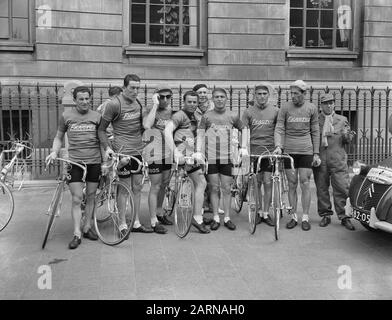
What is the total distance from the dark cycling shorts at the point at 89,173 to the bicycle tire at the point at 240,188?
95.8 inches

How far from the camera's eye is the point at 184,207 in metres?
6.77

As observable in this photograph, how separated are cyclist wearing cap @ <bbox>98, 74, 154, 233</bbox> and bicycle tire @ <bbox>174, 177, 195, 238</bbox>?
0.59 meters

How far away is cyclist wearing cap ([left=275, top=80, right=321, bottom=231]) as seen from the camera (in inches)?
282

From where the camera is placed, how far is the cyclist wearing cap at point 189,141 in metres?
6.99

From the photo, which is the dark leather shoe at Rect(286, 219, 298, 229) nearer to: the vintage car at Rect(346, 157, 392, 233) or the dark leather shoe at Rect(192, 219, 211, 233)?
the vintage car at Rect(346, 157, 392, 233)

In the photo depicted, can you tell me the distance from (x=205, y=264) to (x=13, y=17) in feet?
36.2

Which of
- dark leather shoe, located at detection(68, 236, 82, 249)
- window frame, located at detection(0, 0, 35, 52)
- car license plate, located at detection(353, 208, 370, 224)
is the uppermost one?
window frame, located at detection(0, 0, 35, 52)

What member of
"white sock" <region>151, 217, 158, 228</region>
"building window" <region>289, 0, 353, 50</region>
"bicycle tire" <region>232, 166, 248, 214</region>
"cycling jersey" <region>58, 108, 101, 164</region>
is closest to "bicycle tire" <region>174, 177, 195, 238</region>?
"white sock" <region>151, 217, 158, 228</region>

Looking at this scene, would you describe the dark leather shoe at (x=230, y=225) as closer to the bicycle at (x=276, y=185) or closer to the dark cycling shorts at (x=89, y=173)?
the bicycle at (x=276, y=185)

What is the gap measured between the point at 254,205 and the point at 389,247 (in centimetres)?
182

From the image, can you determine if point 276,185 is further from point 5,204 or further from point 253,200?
point 5,204

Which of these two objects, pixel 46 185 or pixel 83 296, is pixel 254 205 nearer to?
pixel 83 296

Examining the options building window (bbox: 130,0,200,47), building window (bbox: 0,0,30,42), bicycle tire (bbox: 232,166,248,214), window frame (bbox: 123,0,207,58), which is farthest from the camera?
building window (bbox: 130,0,200,47)

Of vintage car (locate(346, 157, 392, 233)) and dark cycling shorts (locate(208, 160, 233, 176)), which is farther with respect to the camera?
dark cycling shorts (locate(208, 160, 233, 176))
